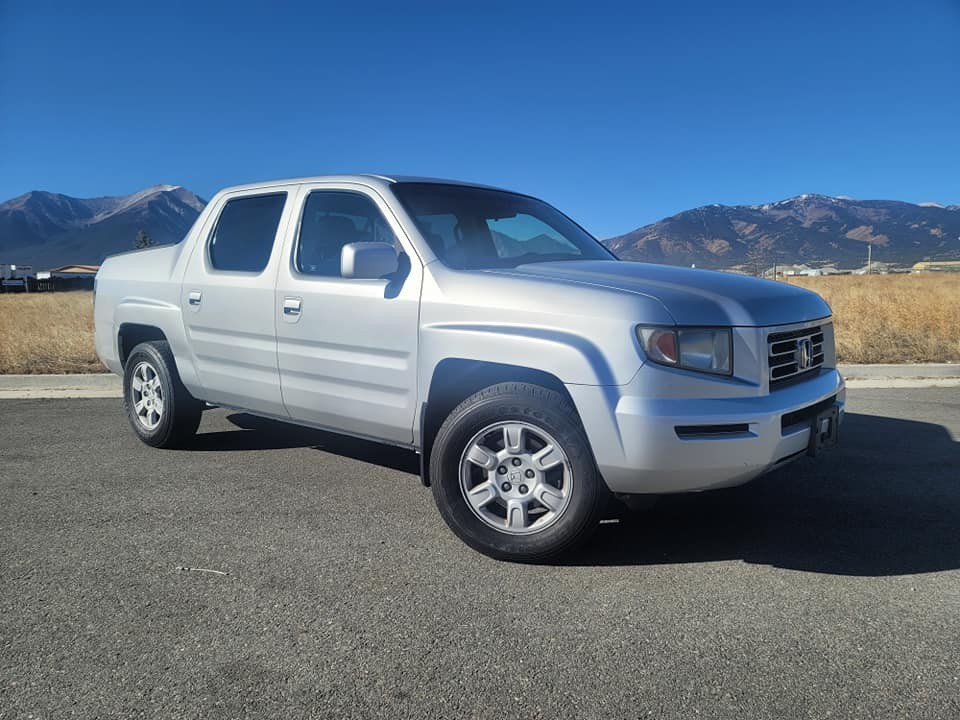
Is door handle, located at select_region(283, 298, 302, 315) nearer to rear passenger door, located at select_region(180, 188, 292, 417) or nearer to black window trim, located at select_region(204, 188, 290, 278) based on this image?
rear passenger door, located at select_region(180, 188, 292, 417)

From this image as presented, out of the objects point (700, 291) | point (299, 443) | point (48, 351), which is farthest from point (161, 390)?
point (48, 351)

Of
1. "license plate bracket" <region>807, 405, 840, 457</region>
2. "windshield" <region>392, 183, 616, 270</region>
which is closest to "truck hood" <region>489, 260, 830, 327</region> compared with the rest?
"windshield" <region>392, 183, 616, 270</region>

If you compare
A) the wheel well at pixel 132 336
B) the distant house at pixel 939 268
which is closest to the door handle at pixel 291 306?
the wheel well at pixel 132 336

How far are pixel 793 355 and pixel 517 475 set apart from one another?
1379mm

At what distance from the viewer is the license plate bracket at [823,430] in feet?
11.3

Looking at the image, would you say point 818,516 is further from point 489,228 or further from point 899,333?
point 899,333

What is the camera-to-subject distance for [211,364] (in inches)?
191

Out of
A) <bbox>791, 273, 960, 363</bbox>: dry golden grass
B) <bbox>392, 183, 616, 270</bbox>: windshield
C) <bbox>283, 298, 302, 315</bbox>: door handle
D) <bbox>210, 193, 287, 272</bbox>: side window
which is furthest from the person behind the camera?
<bbox>791, 273, 960, 363</bbox>: dry golden grass

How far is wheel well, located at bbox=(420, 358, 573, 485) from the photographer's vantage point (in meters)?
3.56

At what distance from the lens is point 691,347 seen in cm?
315

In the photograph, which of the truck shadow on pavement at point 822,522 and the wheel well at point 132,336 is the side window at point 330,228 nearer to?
the wheel well at point 132,336

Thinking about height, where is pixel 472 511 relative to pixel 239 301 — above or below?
below

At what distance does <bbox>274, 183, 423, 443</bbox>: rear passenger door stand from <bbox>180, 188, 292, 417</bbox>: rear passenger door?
0.13 m

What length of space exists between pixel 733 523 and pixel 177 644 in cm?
266
